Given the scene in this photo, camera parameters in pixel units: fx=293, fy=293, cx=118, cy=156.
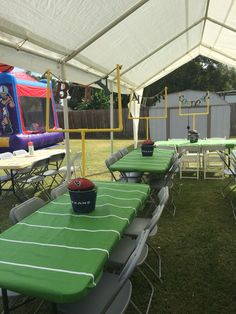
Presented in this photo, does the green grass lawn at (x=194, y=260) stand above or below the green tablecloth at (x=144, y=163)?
below

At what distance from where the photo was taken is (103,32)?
406cm

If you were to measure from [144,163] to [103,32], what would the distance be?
6.34ft

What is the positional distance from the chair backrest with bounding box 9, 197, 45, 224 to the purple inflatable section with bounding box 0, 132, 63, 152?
22.2 feet

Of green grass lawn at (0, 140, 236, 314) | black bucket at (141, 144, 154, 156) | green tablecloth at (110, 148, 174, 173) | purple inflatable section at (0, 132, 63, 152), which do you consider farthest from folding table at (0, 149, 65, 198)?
purple inflatable section at (0, 132, 63, 152)

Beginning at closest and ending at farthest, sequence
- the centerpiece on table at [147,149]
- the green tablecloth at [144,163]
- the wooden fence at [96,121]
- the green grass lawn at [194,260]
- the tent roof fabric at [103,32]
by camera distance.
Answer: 1. the green grass lawn at [194,260]
2. the tent roof fabric at [103,32]
3. the green tablecloth at [144,163]
4. the centerpiece on table at [147,149]
5. the wooden fence at [96,121]

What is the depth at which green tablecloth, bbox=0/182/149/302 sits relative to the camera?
1.37 meters

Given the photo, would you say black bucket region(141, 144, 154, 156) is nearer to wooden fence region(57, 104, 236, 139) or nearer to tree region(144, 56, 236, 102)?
wooden fence region(57, 104, 236, 139)

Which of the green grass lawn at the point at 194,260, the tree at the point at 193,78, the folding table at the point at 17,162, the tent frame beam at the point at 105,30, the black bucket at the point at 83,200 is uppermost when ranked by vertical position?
the tree at the point at 193,78

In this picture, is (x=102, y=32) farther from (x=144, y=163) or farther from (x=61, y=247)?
(x=61, y=247)

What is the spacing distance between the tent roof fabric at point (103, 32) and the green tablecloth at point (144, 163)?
1.56m

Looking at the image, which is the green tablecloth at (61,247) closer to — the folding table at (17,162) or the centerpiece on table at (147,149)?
the folding table at (17,162)

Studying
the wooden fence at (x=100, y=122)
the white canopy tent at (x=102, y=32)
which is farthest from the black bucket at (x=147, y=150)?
the wooden fence at (x=100, y=122)

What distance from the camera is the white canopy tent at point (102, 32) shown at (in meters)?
2.96

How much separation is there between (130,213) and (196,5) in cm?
421
